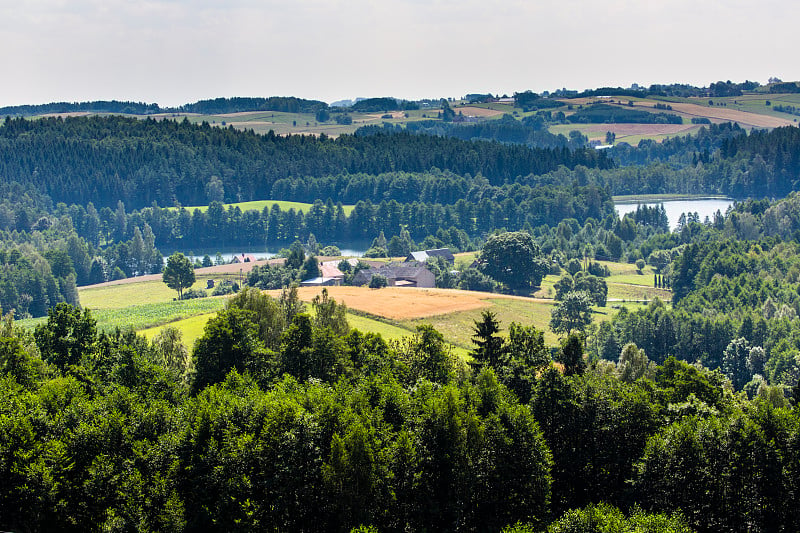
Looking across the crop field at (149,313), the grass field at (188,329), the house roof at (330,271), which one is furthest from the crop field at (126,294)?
the grass field at (188,329)

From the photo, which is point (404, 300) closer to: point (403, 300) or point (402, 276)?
point (403, 300)

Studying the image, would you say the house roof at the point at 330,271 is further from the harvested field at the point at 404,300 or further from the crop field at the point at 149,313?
the crop field at the point at 149,313

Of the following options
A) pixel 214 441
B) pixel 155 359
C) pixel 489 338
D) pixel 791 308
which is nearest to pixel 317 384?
pixel 214 441

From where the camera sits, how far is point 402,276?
166m

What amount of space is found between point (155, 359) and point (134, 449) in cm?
2457

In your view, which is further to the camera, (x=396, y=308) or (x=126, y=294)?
(x=126, y=294)

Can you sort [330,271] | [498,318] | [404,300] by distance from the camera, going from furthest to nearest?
1. [330,271]
2. [404,300]
3. [498,318]

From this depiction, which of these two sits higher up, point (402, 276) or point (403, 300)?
point (403, 300)

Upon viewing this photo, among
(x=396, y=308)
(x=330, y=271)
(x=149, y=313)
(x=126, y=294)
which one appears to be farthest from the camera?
(x=330, y=271)

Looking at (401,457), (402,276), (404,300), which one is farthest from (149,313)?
(401,457)

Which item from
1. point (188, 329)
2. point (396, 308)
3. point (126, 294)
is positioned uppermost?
point (188, 329)

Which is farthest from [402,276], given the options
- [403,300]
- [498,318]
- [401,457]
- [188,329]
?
[401,457]

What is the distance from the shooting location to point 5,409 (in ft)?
179

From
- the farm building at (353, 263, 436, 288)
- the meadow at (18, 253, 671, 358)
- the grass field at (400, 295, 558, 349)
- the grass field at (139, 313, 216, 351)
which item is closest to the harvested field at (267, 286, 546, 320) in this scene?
the meadow at (18, 253, 671, 358)
